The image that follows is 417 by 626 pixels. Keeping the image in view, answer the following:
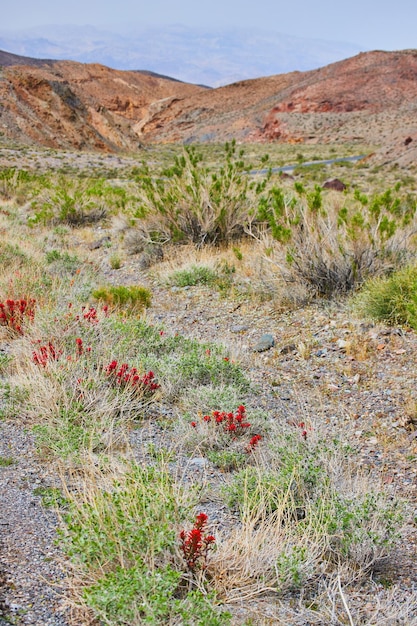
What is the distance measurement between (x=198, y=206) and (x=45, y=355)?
197 inches

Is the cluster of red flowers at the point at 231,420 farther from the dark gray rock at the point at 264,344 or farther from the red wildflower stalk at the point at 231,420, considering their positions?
the dark gray rock at the point at 264,344

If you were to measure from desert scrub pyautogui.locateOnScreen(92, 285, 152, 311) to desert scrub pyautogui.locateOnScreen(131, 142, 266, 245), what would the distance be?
2172 millimetres

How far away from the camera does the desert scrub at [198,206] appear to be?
8969mm

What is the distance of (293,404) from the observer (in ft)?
14.6

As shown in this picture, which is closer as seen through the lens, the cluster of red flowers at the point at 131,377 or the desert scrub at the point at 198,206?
the cluster of red flowers at the point at 131,377

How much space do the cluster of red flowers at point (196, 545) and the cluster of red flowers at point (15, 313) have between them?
11.6 feet

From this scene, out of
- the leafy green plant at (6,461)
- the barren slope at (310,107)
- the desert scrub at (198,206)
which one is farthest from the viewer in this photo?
the barren slope at (310,107)

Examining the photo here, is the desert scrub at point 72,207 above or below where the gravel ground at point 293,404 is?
above

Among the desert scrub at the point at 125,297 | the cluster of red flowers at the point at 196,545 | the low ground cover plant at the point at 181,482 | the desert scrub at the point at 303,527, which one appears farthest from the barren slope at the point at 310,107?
the cluster of red flowers at the point at 196,545

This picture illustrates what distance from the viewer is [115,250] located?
10266 mm

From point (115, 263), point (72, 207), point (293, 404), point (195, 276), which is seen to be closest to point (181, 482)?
point (293, 404)

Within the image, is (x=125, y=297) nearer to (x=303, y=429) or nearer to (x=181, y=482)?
(x=303, y=429)

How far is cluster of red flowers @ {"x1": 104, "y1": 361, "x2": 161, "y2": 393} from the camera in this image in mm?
4254

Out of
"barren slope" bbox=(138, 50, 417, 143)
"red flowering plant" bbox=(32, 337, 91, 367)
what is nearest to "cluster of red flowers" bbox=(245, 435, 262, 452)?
"red flowering plant" bbox=(32, 337, 91, 367)
